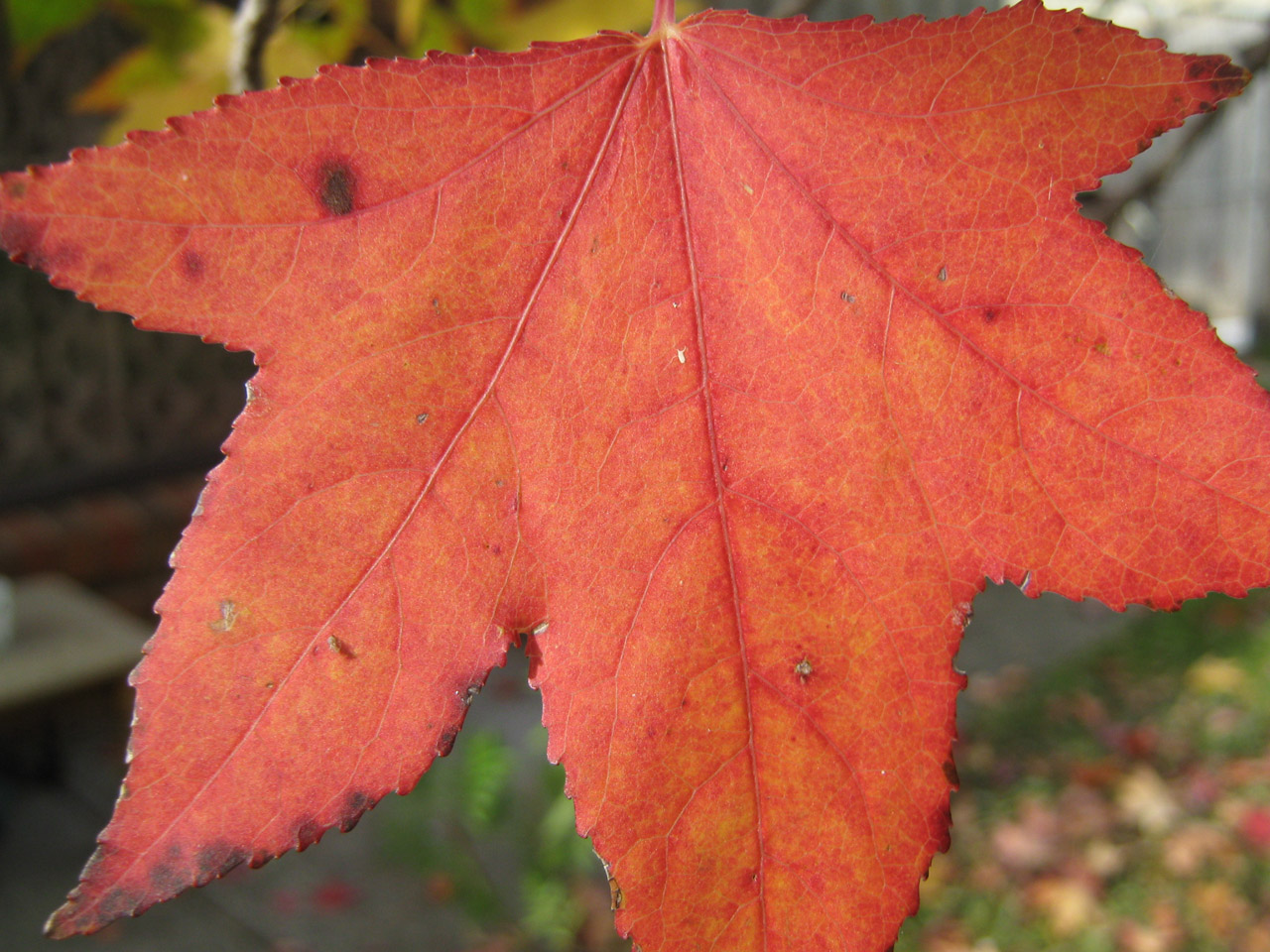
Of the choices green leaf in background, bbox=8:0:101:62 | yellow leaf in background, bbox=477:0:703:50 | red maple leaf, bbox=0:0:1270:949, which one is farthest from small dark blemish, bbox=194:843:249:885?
green leaf in background, bbox=8:0:101:62

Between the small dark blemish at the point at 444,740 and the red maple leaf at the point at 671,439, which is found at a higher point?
the red maple leaf at the point at 671,439

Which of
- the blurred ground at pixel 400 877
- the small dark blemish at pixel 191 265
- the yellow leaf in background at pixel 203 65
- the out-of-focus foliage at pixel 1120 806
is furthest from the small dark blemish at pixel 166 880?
the out-of-focus foliage at pixel 1120 806

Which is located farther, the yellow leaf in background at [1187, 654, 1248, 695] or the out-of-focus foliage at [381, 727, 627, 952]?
the yellow leaf in background at [1187, 654, 1248, 695]

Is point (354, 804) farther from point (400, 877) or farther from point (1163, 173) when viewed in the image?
point (400, 877)

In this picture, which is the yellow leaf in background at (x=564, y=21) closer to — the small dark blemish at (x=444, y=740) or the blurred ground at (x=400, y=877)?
the small dark blemish at (x=444, y=740)

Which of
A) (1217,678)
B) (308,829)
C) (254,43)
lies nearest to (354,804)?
(308,829)

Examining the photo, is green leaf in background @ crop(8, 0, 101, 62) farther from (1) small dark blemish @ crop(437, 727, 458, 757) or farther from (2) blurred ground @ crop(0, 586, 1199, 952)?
(2) blurred ground @ crop(0, 586, 1199, 952)

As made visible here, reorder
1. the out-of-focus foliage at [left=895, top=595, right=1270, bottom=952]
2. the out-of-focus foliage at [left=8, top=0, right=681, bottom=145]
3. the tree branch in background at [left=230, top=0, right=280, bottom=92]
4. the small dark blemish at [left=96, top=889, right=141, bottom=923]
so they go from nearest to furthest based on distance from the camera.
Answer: the small dark blemish at [left=96, top=889, right=141, bottom=923], the tree branch in background at [left=230, top=0, right=280, bottom=92], the out-of-focus foliage at [left=8, top=0, right=681, bottom=145], the out-of-focus foliage at [left=895, top=595, right=1270, bottom=952]

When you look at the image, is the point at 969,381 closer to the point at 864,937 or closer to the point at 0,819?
the point at 864,937
